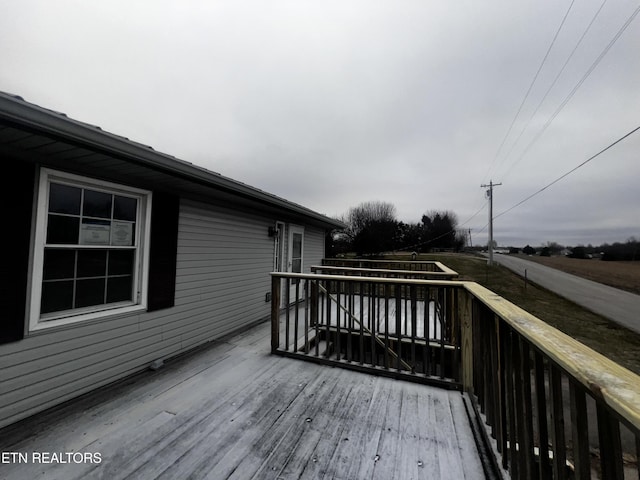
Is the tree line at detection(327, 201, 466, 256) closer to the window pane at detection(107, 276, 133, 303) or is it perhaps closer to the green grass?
the green grass

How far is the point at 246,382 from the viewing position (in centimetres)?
266

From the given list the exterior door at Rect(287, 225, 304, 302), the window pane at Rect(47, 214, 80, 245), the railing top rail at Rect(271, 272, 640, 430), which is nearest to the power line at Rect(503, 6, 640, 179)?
the exterior door at Rect(287, 225, 304, 302)

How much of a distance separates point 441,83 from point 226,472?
24.1ft

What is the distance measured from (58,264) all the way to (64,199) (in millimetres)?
582

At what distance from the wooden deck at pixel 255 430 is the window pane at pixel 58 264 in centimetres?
113

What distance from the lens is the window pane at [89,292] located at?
253cm

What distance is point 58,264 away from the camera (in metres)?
2.38

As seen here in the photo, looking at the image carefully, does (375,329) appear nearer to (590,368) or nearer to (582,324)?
(590,368)

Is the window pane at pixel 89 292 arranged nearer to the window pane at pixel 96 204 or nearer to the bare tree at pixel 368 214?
the window pane at pixel 96 204

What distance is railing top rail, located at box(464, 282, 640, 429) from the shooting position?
0.62m

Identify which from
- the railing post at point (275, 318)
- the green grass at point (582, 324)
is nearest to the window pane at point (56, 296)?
the railing post at point (275, 318)

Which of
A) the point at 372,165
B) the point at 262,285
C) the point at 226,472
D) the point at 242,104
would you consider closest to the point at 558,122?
the point at 372,165

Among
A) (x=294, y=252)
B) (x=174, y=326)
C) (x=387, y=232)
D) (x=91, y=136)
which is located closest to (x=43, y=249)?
(x=91, y=136)

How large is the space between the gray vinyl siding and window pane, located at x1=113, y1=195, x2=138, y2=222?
0.57 m
